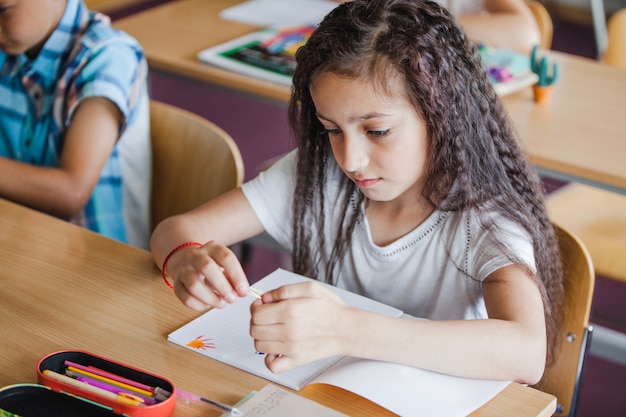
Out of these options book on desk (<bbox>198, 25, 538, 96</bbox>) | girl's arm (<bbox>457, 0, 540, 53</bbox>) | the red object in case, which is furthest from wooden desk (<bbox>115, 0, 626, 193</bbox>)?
the red object in case

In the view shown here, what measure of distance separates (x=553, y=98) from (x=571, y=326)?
35.6 inches

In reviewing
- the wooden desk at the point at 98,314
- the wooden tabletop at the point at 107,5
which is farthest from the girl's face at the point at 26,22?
the wooden tabletop at the point at 107,5

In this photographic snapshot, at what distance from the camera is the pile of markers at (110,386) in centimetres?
100

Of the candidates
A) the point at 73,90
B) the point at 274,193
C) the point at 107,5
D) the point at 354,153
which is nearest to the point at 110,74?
the point at 73,90

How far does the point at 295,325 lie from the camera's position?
1019 mm

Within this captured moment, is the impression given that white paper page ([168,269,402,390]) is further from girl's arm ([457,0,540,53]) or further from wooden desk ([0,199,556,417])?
girl's arm ([457,0,540,53])

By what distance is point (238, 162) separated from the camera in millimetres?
1705

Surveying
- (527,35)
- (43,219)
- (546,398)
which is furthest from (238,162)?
(527,35)

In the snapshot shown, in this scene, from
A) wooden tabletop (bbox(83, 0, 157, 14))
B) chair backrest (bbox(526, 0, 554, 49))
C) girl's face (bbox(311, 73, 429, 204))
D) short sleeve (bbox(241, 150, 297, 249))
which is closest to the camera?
girl's face (bbox(311, 73, 429, 204))

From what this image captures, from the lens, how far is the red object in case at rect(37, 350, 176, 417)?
0.98 meters

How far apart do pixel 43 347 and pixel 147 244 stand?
0.83 m

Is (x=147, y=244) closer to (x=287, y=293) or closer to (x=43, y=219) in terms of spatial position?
(x=43, y=219)

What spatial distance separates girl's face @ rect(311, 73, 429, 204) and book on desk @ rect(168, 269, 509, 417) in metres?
0.27

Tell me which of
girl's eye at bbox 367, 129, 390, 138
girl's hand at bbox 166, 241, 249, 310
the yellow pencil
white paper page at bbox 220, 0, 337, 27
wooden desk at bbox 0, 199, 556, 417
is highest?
girl's eye at bbox 367, 129, 390, 138
